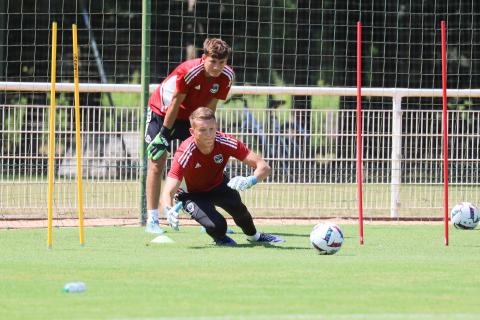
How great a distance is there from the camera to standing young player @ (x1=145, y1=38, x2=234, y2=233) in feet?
39.9

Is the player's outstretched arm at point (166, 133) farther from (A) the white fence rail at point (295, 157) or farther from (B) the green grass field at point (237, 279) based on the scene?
(A) the white fence rail at point (295, 157)

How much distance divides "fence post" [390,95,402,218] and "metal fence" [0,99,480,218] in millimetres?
25

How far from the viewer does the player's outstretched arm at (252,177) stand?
34.6 feet

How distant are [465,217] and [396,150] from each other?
2805mm

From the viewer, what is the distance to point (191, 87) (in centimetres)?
1245

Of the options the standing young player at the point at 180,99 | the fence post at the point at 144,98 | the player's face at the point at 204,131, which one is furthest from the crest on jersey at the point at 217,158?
the fence post at the point at 144,98

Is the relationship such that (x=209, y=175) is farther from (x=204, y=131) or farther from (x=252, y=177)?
(x=252, y=177)

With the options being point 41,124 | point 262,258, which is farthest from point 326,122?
point 262,258

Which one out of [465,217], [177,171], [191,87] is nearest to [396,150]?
[465,217]

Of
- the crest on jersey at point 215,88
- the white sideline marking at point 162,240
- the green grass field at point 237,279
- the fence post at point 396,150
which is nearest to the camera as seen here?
the green grass field at point 237,279

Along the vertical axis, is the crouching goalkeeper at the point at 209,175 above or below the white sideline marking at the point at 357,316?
above

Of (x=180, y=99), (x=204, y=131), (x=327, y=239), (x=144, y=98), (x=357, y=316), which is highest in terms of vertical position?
(x=144, y=98)

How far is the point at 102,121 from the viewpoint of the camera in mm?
15930

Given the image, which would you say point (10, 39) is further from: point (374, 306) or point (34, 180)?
point (374, 306)
